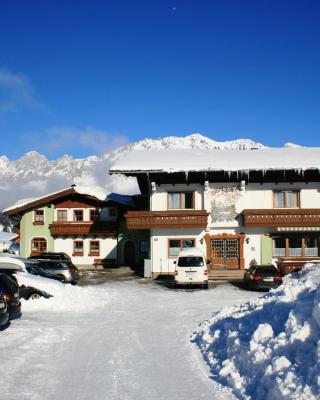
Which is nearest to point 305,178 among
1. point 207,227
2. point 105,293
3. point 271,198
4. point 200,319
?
point 271,198

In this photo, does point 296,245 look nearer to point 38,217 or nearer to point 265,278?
point 265,278

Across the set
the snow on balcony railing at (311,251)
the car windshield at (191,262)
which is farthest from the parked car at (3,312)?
the snow on balcony railing at (311,251)

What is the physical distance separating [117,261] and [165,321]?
74.9 ft

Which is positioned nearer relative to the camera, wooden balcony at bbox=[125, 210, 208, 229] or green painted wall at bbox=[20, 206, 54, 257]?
wooden balcony at bbox=[125, 210, 208, 229]

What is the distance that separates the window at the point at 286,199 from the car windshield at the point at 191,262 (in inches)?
385

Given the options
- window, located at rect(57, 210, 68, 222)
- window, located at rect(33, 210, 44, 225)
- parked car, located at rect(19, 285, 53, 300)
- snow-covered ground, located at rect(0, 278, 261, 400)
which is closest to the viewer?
snow-covered ground, located at rect(0, 278, 261, 400)

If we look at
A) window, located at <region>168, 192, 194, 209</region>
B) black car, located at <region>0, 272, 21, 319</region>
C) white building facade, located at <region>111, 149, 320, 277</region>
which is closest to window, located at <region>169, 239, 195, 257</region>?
white building facade, located at <region>111, 149, 320, 277</region>

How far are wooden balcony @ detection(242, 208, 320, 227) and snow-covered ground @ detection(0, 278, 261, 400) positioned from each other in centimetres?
1070

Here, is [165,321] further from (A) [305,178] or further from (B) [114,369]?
(A) [305,178]

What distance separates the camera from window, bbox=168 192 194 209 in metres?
29.3

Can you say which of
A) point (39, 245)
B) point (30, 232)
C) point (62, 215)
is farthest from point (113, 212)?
point (30, 232)

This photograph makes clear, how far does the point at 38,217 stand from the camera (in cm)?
3675

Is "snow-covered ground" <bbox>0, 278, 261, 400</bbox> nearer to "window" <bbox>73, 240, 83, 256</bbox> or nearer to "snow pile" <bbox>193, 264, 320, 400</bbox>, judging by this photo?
"snow pile" <bbox>193, 264, 320, 400</bbox>

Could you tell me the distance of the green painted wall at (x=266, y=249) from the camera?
28266mm
